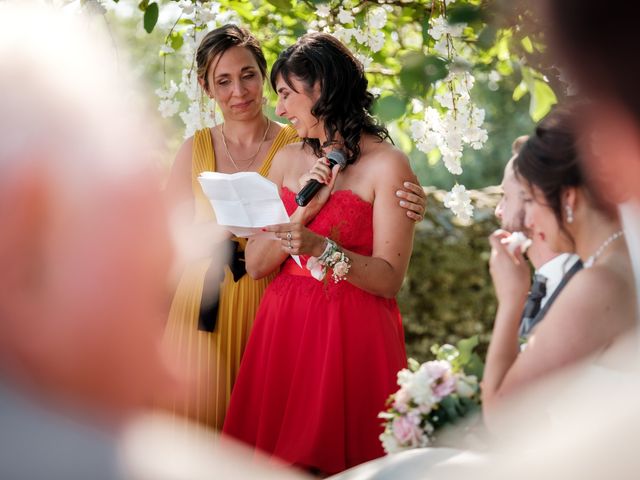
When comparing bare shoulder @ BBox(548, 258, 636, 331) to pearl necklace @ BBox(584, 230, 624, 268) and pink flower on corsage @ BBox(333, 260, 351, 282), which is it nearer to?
pearl necklace @ BBox(584, 230, 624, 268)

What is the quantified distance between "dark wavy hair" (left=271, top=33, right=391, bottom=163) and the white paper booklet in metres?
0.43

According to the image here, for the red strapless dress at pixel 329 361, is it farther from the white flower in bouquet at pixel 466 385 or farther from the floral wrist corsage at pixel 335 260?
the white flower in bouquet at pixel 466 385

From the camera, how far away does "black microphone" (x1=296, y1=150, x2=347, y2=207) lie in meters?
3.93


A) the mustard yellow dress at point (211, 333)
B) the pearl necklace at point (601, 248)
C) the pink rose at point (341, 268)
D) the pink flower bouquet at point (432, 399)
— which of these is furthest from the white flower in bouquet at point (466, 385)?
the mustard yellow dress at point (211, 333)

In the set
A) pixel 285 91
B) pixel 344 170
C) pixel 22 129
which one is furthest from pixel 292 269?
pixel 22 129

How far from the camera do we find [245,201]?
407cm

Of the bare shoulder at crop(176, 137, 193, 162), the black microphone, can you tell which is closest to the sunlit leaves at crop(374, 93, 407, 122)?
the black microphone

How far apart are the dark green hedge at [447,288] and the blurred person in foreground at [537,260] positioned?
3864 millimetres

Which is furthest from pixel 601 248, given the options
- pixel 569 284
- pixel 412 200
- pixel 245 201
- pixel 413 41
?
pixel 413 41

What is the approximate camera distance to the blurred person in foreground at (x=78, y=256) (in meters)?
0.83

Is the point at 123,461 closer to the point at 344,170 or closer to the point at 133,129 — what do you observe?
the point at 133,129

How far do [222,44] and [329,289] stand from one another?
155 cm

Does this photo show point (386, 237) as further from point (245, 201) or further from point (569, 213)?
point (569, 213)

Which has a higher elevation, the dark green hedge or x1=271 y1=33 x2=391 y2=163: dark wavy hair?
x1=271 y1=33 x2=391 y2=163: dark wavy hair
